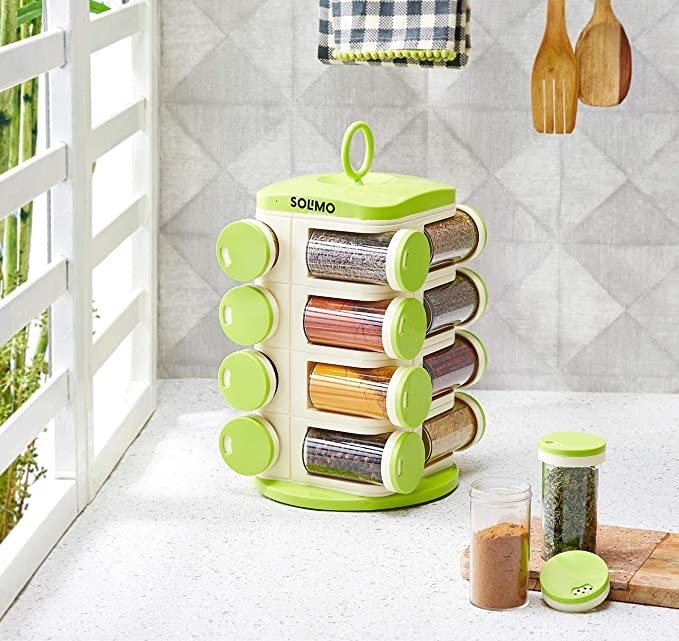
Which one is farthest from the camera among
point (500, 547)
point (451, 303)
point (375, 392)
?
point (451, 303)

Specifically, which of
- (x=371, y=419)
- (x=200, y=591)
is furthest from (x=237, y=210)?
(x=200, y=591)

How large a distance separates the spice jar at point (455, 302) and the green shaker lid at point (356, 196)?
12cm

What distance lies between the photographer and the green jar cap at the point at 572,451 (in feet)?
4.80

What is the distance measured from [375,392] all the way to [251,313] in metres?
0.21

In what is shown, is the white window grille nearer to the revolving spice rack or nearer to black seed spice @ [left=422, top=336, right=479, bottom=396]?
the revolving spice rack

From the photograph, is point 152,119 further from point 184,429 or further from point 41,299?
point 41,299

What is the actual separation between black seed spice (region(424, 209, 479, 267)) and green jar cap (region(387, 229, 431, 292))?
0.09m

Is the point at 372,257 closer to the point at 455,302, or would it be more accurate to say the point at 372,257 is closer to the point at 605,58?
the point at 455,302

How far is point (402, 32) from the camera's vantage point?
1971mm

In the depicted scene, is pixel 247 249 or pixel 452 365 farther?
pixel 452 365

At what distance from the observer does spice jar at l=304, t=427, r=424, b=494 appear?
5.64 ft

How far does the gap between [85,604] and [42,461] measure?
637mm

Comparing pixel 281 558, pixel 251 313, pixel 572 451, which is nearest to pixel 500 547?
pixel 572 451

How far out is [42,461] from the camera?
2064mm
